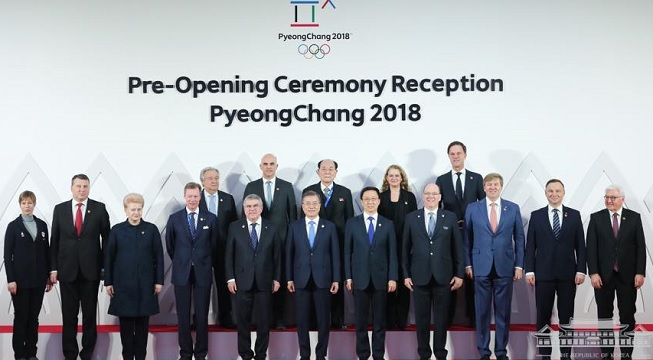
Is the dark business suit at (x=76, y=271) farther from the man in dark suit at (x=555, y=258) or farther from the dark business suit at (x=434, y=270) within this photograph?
the man in dark suit at (x=555, y=258)

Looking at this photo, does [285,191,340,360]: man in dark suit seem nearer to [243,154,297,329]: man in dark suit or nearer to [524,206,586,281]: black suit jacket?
[243,154,297,329]: man in dark suit

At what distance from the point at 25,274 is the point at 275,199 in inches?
88.0

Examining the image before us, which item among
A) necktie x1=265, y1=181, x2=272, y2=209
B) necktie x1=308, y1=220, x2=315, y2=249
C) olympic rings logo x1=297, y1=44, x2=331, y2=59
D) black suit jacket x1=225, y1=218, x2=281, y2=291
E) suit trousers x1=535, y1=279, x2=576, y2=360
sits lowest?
suit trousers x1=535, y1=279, x2=576, y2=360

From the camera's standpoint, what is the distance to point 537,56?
7723mm

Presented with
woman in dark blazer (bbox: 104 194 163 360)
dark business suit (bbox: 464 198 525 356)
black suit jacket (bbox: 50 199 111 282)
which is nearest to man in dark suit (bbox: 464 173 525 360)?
dark business suit (bbox: 464 198 525 356)

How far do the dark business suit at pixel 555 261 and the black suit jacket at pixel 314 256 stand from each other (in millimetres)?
1690

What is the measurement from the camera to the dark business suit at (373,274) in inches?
251

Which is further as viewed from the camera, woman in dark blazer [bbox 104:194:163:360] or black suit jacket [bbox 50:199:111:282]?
black suit jacket [bbox 50:199:111:282]

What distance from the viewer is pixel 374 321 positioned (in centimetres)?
643

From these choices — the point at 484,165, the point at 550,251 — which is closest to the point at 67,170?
the point at 484,165

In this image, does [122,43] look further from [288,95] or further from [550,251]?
[550,251]

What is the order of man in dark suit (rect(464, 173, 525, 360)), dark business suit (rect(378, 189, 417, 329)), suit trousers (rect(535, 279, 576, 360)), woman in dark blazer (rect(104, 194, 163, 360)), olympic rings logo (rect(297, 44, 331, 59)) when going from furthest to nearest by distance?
olympic rings logo (rect(297, 44, 331, 59)) → dark business suit (rect(378, 189, 417, 329)) → suit trousers (rect(535, 279, 576, 360)) → man in dark suit (rect(464, 173, 525, 360)) → woman in dark blazer (rect(104, 194, 163, 360))

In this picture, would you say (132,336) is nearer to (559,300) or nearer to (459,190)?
(459,190)

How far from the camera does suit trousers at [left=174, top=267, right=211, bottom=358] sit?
6.49 m
